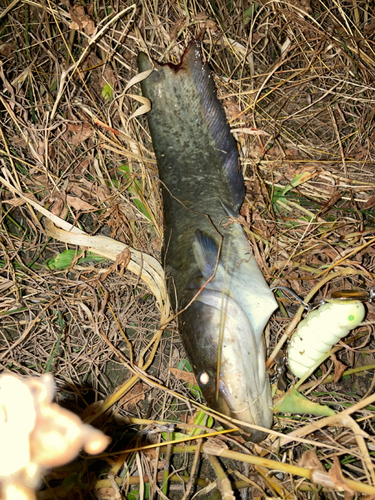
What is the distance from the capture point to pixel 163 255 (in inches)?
109

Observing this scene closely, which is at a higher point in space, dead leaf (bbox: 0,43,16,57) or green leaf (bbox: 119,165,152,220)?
dead leaf (bbox: 0,43,16,57)

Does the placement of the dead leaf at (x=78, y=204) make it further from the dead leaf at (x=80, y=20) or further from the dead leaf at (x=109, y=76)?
A: the dead leaf at (x=80, y=20)

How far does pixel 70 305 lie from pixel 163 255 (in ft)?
2.95

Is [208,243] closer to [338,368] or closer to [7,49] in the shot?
[338,368]

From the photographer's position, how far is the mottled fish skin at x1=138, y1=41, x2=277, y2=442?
229 cm

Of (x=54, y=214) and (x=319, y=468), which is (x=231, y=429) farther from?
(x=54, y=214)

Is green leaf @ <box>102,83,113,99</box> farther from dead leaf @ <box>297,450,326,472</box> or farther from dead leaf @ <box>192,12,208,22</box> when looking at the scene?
dead leaf @ <box>297,450,326,472</box>

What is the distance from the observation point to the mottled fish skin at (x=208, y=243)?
7.52 ft

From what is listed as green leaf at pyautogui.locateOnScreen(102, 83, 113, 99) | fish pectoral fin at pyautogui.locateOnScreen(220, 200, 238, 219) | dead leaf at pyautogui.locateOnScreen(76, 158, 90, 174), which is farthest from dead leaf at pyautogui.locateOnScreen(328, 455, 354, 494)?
green leaf at pyautogui.locateOnScreen(102, 83, 113, 99)

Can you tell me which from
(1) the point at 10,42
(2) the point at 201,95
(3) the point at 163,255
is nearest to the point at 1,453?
(3) the point at 163,255

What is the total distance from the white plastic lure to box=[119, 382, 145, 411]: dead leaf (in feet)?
3.62

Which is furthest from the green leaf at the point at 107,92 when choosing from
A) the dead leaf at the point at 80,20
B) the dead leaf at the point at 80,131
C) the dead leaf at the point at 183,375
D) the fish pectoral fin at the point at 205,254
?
the dead leaf at the point at 183,375

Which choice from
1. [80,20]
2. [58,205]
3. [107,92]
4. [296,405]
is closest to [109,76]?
[107,92]

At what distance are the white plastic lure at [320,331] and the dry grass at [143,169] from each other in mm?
311
